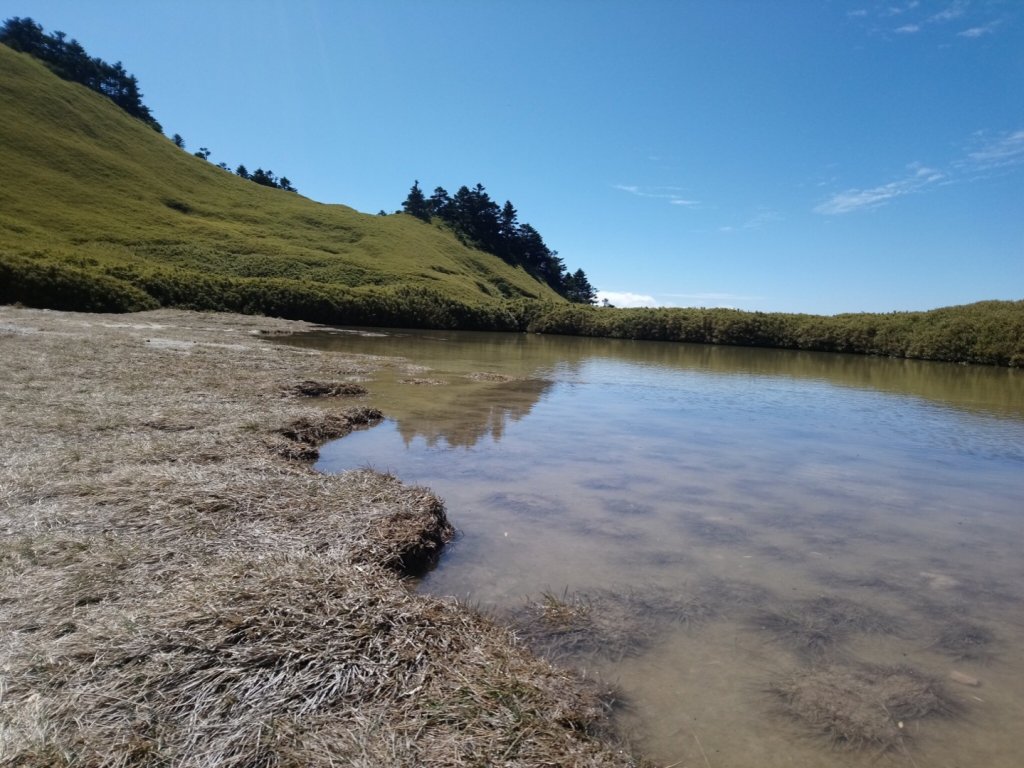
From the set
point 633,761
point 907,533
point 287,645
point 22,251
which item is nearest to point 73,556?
point 287,645

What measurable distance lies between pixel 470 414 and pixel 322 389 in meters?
4.02

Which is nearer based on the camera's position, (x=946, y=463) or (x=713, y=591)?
(x=713, y=591)

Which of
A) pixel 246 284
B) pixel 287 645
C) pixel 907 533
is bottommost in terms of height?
pixel 907 533

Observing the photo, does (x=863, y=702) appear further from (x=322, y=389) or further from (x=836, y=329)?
(x=836, y=329)

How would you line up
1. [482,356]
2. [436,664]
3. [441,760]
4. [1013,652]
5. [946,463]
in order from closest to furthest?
[441,760], [436,664], [1013,652], [946,463], [482,356]

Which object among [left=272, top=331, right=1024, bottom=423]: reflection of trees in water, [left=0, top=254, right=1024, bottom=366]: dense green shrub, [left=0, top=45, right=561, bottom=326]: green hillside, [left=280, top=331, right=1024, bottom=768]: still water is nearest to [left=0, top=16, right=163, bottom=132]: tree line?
[left=0, top=45, right=561, bottom=326]: green hillside

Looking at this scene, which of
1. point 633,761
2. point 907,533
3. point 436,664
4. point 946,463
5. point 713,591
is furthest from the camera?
point 946,463

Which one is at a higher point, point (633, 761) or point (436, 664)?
point (436, 664)

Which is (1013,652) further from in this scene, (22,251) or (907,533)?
(22,251)

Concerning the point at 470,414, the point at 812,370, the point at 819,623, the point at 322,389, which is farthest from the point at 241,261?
the point at 819,623

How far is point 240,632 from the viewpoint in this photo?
3.85 m

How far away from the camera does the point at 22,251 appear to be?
41.3 m

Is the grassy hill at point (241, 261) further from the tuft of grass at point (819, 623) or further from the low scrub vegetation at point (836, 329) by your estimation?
the tuft of grass at point (819, 623)

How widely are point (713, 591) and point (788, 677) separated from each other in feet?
4.82
